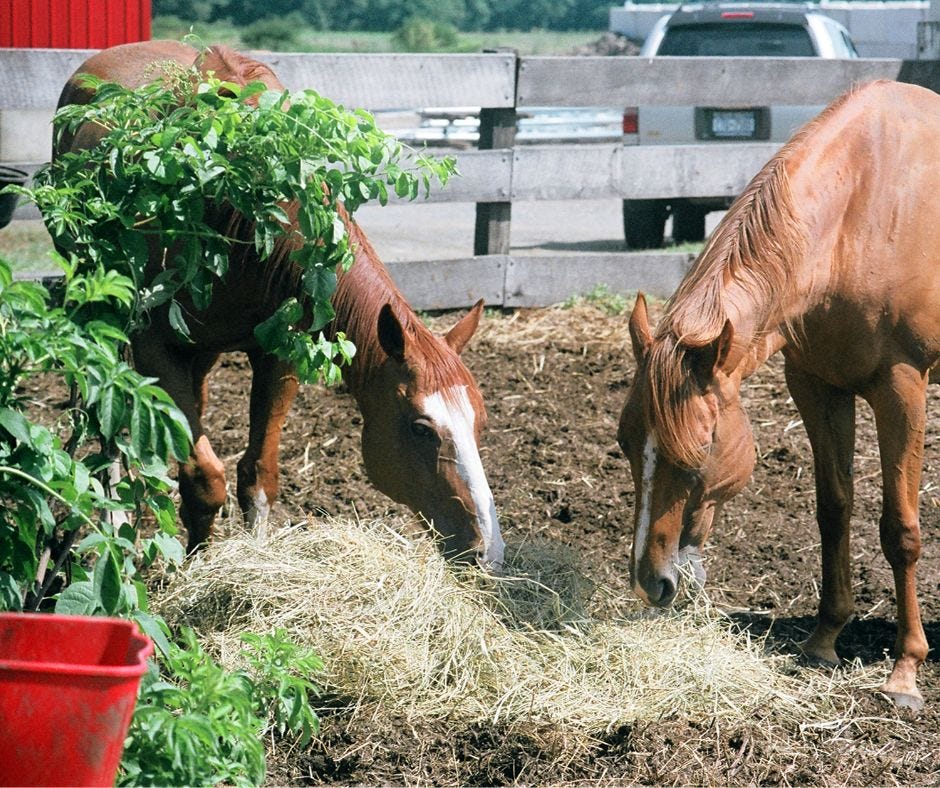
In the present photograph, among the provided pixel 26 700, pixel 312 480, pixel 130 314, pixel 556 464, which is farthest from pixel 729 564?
pixel 26 700

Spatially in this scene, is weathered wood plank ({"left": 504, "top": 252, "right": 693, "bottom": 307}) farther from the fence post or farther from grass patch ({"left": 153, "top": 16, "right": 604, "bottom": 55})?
grass patch ({"left": 153, "top": 16, "right": 604, "bottom": 55})

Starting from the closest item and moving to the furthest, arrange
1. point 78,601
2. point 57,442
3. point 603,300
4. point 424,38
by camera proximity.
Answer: point 78,601, point 57,442, point 603,300, point 424,38

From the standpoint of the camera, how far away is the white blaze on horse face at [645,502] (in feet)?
11.3

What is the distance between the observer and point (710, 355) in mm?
3377

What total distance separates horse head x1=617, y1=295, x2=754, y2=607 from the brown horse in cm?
49

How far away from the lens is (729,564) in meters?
4.57

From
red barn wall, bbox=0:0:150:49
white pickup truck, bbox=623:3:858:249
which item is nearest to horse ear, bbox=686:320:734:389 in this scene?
white pickup truck, bbox=623:3:858:249

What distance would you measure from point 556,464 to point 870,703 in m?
2.00

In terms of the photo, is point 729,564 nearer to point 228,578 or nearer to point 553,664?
point 553,664

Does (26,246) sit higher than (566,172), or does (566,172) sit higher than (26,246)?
(566,172)

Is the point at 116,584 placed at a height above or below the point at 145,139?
below

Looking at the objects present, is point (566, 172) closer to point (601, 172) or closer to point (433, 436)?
point (601, 172)

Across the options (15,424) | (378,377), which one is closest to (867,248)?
(378,377)

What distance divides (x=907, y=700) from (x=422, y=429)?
166 cm
